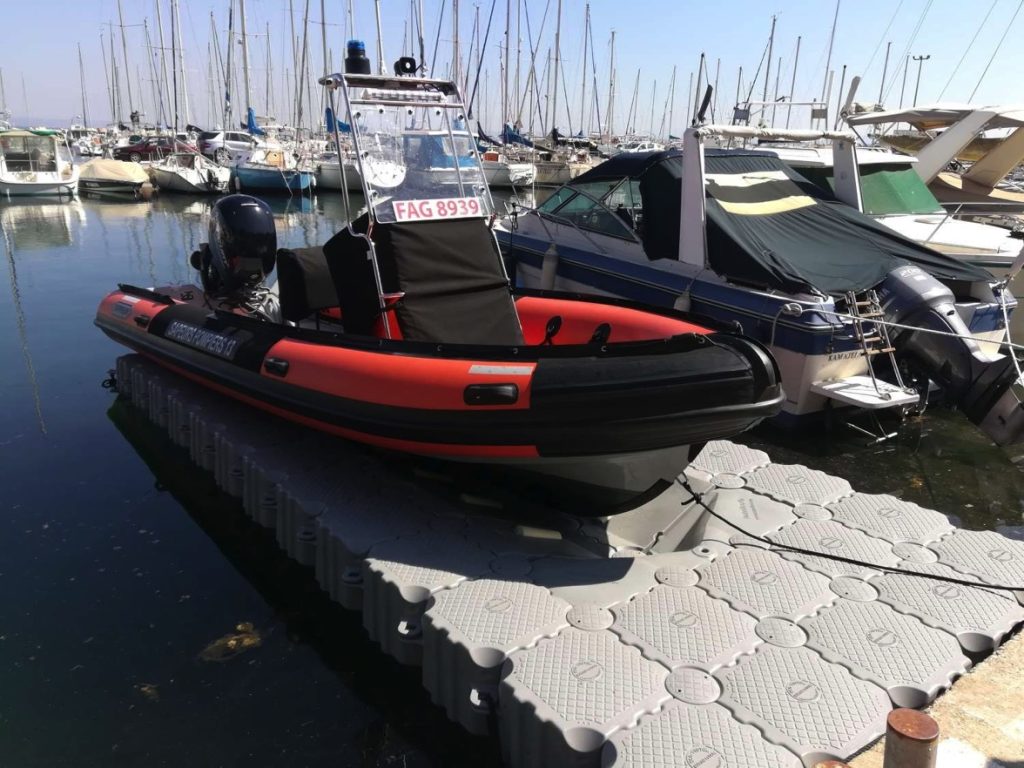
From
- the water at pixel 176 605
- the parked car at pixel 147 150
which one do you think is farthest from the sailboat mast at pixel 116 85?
the water at pixel 176 605

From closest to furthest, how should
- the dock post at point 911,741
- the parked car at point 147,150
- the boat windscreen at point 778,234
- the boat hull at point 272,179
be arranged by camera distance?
the dock post at point 911,741 < the boat windscreen at point 778,234 < the boat hull at point 272,179 < the parked car at point 147,150

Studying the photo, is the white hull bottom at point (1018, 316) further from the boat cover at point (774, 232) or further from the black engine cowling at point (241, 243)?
the black engine cowling at point (241, 243)

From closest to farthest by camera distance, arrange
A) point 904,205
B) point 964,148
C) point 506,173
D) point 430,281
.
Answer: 1. point 430,281
2. point 904,205
3. point 964,148
4. point 506,173

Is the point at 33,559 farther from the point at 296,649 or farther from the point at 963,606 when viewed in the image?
the point at 963,606

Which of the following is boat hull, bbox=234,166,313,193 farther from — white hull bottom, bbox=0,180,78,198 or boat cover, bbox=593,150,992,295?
boat cover, bbox=593,150,992,295

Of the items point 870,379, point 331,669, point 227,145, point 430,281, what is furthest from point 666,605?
point 227,145

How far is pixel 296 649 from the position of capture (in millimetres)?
3355

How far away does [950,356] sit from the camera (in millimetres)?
5078

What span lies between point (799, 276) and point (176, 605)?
4253mm

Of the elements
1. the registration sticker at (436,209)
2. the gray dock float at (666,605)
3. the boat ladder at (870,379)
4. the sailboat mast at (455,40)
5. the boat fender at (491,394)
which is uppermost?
the sailboat mast at (455,40)

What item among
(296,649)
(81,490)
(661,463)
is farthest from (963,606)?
(81,490)

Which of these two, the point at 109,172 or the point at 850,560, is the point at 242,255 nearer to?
the point at 850,560

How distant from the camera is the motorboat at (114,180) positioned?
21062 mm

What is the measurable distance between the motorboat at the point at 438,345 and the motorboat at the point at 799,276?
1.36m
